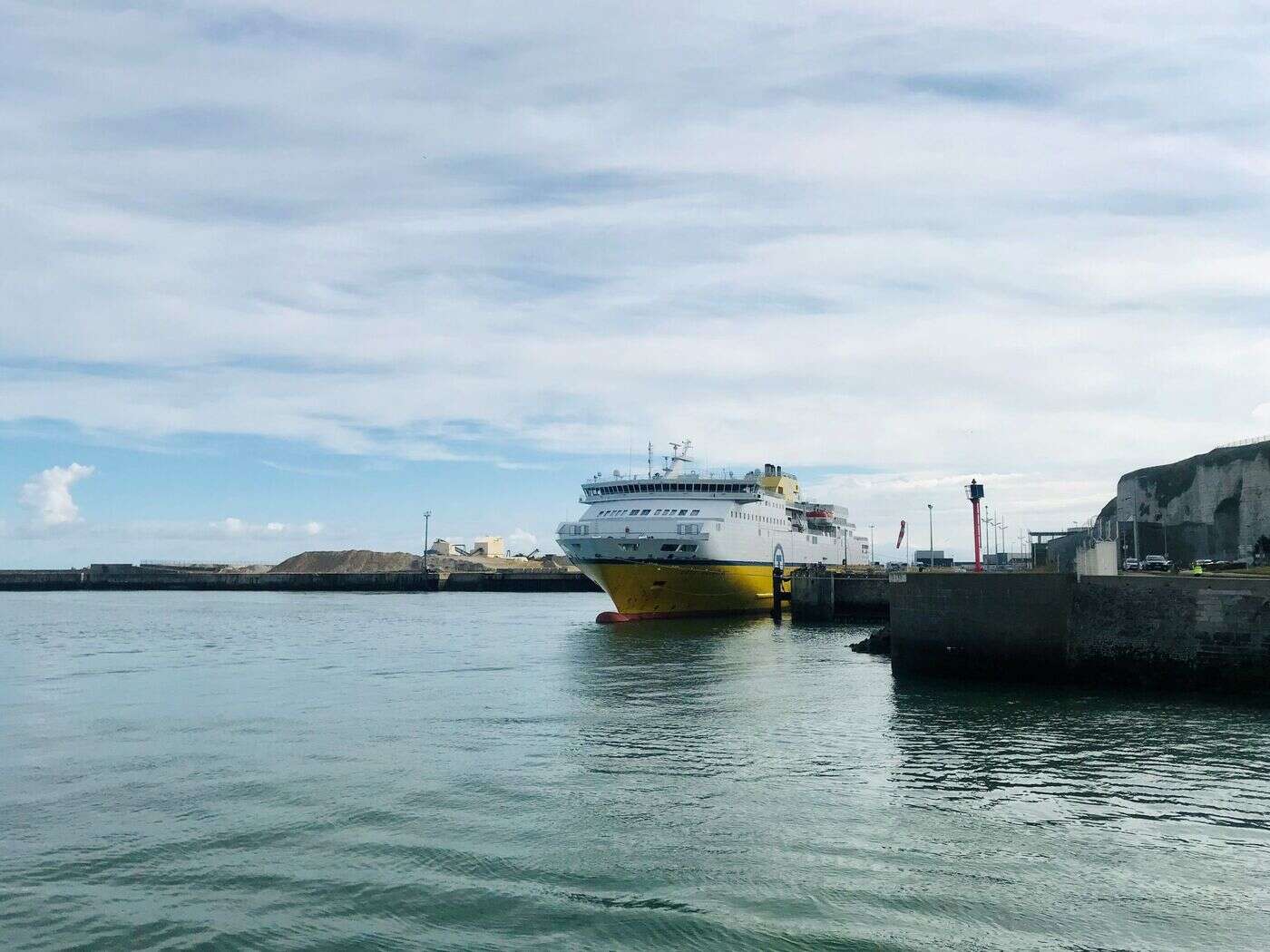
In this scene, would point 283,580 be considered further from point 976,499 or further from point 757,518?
point 976,499

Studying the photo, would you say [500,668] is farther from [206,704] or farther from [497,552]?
[497,552]

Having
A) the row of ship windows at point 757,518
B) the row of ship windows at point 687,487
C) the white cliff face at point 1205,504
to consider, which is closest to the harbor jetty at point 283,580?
the row of ship windows at point 757,518

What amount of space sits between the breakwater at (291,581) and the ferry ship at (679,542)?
205 ft

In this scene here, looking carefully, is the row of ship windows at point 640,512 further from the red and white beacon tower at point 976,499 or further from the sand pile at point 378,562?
the sand pile at point 378,562

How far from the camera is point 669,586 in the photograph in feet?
187

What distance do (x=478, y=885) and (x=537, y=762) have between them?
21.9 ft

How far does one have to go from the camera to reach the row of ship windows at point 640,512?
5981cm

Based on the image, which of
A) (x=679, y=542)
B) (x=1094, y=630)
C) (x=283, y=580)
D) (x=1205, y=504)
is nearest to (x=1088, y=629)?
(x=1094, y=630)

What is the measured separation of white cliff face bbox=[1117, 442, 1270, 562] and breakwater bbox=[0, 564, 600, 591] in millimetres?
66516

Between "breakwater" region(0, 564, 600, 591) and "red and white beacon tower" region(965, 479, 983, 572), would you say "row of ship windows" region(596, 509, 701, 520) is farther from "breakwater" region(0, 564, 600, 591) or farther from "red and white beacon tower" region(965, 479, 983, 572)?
"breakwater" region(0, 564, 600, 591)

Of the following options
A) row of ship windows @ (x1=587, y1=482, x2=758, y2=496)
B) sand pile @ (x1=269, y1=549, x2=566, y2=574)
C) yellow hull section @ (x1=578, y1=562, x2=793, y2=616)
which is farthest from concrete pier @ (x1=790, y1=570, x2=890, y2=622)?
sand pile @ (x1=269, y1=549, x2=566, y2=574)

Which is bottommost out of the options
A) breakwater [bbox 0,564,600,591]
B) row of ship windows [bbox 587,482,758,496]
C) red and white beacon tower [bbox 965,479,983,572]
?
breakwater [bbox 0,564,600,591]

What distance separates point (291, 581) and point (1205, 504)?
11623 centimetres

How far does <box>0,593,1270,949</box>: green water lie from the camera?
1030cm
